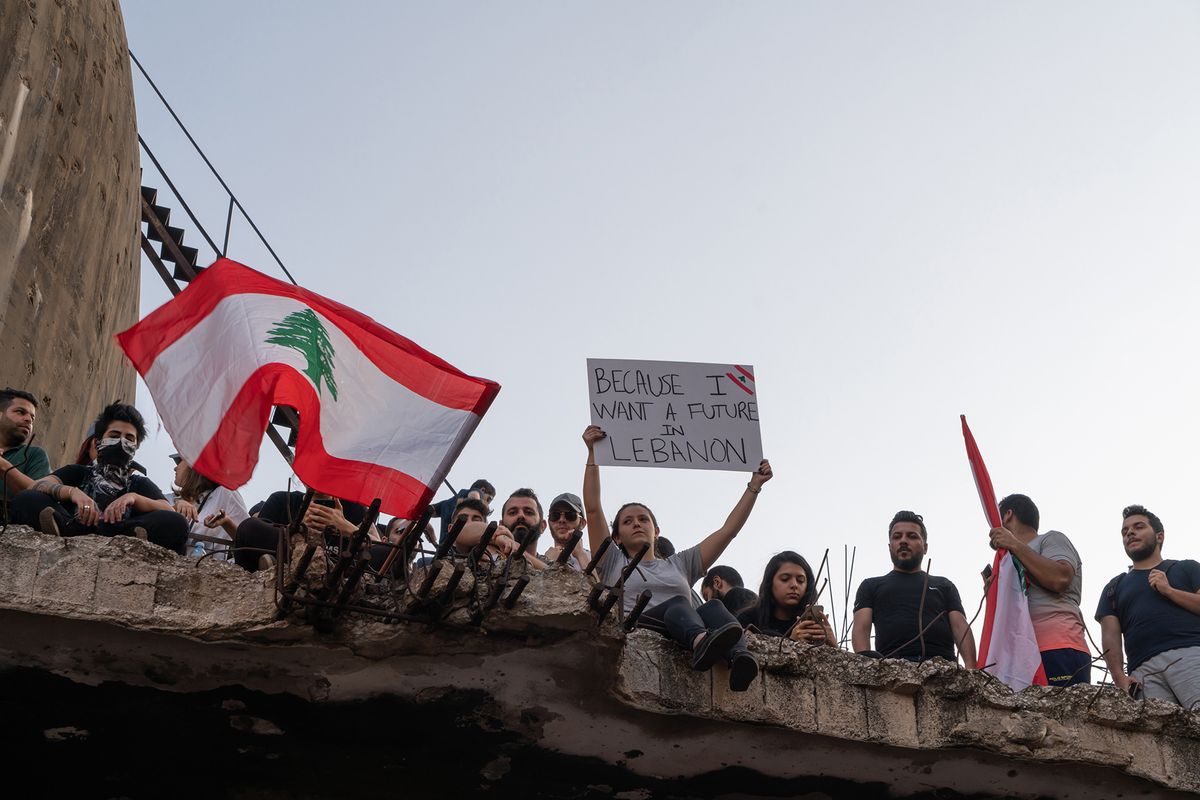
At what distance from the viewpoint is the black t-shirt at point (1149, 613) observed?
28.0 ft

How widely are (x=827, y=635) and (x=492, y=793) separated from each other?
7.11ft

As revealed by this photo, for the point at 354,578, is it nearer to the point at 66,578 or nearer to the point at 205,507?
the point at 66,578

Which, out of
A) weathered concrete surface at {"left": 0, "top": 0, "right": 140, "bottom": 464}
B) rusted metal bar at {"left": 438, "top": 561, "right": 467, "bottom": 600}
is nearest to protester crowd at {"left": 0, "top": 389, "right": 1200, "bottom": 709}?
rusted metal bar at {"left": 438, "top": 561, "right": 467, "bottom": 600}

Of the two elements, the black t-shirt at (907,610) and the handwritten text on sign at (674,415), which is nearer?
the black t-shirt at (907,610)

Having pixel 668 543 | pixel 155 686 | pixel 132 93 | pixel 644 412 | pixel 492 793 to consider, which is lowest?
pixel 492 793

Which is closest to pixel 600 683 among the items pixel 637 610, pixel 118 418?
pixel 637 610

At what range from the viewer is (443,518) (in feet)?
31.5

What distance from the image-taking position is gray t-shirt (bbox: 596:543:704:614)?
25.8 feet

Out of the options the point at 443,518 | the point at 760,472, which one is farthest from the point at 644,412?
the point at 443,518

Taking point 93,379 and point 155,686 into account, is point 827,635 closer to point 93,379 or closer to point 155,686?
point 155,686

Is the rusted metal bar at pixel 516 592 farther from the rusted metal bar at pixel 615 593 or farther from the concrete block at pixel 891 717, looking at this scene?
the concrete block at pixel 891 717

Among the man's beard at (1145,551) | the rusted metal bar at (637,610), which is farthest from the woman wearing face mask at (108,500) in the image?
the man's beard at (1145,551)

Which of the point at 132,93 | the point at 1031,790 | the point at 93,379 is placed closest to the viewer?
the point at 1031,790

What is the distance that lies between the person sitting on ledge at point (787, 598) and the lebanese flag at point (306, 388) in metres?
2.09
